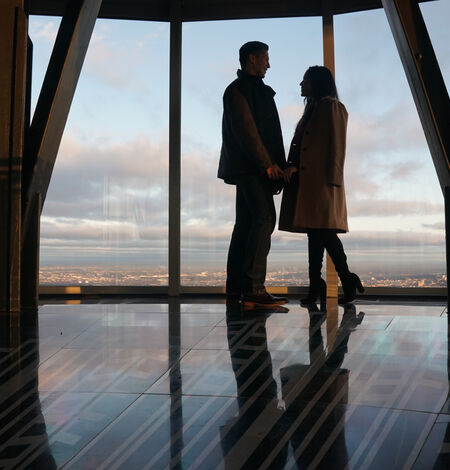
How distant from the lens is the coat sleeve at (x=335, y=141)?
3639 millimetres

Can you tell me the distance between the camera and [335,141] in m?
3.63

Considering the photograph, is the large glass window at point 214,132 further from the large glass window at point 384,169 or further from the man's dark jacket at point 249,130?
the man's dark jacket at point 249,130

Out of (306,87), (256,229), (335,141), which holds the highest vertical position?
(306,87)

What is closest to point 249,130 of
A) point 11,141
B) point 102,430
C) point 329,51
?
point 11,141

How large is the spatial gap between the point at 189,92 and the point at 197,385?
3793mm

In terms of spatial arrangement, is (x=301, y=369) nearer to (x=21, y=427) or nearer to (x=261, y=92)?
(x=21, y=427)

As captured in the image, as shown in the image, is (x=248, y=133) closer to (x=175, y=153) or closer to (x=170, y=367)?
(x=175, y=153)

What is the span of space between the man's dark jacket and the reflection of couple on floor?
1443mm

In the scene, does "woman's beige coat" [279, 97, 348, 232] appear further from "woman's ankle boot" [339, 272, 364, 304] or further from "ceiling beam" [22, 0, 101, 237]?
"ceiling beam" [22, 0, 101, 237]

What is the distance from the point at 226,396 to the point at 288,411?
0.20 m

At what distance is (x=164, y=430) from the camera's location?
1329 mm

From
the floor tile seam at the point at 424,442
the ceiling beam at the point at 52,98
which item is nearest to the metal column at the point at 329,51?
the ceiling beam at the point at 52,98

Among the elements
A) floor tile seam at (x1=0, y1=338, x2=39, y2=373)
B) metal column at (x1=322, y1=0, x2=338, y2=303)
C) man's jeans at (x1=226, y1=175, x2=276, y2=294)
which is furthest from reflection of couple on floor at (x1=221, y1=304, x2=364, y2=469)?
metal column at (x1=322, y1=0, x2=338, y2=303)

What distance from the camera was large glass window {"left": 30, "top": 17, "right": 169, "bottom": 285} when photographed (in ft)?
16.9
